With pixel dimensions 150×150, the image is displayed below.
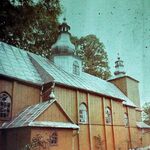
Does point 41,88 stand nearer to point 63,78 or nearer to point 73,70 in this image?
point 63,78

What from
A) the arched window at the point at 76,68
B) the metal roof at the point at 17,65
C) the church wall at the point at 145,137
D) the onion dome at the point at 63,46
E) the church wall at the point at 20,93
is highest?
the onion dome at the point at 63,46

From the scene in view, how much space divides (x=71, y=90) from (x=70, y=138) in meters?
4.47

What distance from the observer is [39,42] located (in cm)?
2608

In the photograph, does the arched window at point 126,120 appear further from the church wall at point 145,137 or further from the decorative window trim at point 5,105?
the decorative window trim at point 5,105

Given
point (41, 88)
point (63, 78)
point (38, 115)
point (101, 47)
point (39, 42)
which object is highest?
point (101, 47)

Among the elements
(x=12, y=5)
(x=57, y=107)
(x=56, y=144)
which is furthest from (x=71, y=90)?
(x=12, y=5)

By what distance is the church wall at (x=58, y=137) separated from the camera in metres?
12.1

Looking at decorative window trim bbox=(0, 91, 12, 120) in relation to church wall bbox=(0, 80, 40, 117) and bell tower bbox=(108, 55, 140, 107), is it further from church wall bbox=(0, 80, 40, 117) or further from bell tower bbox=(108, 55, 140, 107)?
bell tower bbox=(108, 55, 140, 107)

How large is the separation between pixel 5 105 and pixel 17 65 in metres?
3.21

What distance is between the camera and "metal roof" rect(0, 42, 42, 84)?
14.3 metres

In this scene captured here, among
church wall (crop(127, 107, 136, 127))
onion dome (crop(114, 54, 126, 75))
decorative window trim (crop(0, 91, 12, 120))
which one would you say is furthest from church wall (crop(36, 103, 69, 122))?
onion dome (crop(114, 54, 126, 75))

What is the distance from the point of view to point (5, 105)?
1349 cm

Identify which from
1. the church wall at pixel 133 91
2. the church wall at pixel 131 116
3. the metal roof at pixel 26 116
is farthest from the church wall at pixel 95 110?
the church wall at pixel 133 91

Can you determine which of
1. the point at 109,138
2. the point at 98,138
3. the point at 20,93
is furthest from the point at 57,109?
the point at 109,138
